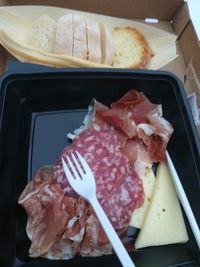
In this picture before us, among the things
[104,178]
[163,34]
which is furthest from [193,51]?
[104,178]

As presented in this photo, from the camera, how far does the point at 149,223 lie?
1.94ft

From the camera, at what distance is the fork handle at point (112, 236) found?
49cm

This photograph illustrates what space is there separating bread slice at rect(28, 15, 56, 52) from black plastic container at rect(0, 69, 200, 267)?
196mm

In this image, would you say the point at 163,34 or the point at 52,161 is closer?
the point at 52,161

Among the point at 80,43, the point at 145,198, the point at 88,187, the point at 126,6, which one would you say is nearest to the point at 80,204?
the point at 88,187

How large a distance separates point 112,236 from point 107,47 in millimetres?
540

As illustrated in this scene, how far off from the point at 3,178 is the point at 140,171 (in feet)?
0.98

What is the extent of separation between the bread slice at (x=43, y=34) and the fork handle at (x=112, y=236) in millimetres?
483

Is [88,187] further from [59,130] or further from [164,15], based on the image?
[164,15]

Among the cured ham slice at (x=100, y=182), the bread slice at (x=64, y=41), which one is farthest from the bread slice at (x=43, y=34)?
A: the cured ham slice at (x=100, y=182)

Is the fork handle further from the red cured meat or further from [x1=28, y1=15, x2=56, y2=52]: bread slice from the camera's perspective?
[x1=28, y1=15, x2=56, y2=52]: bread slice

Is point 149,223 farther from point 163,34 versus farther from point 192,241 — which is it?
point 163,34

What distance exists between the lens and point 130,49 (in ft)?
2.94

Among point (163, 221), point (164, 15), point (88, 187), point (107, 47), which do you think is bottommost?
point (163, 221)
